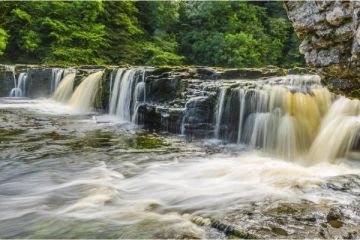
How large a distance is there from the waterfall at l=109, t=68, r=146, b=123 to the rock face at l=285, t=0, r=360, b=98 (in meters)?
7.09

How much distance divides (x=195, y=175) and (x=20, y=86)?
13317mm

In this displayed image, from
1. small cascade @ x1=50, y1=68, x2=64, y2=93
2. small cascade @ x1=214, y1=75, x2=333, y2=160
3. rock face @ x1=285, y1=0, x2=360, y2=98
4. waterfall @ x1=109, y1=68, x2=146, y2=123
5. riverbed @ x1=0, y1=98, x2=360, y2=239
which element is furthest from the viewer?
small cascade @ x1=50, y1=68, x2=64, y2=93

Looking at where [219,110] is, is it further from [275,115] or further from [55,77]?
[55,77]

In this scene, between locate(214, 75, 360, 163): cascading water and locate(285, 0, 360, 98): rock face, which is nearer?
locate(285, 0, 360, 98): rock face

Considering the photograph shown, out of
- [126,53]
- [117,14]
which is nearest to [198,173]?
[126,53]

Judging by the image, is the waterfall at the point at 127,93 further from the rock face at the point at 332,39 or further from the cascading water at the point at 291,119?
the rock face at the point at 332,39

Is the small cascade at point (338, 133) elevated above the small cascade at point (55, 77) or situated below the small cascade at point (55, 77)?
below

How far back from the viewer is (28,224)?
13.3ft

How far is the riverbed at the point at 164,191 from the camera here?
379 centimetres

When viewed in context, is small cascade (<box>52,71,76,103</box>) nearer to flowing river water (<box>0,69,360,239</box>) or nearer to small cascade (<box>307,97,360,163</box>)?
flowing river water (<box>0,69,360,239</box>)

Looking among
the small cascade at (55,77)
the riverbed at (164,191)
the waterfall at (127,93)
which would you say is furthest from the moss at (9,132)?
the small cascade at (55,77)

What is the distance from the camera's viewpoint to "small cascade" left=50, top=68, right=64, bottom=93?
16016 millimetres

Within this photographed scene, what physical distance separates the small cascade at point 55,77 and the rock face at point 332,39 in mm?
12865

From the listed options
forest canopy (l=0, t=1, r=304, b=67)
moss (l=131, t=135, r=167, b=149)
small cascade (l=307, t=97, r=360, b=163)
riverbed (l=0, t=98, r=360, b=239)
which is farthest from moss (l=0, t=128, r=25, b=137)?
Result: forest canopy (l=0, t=1, r=304, b=67)
